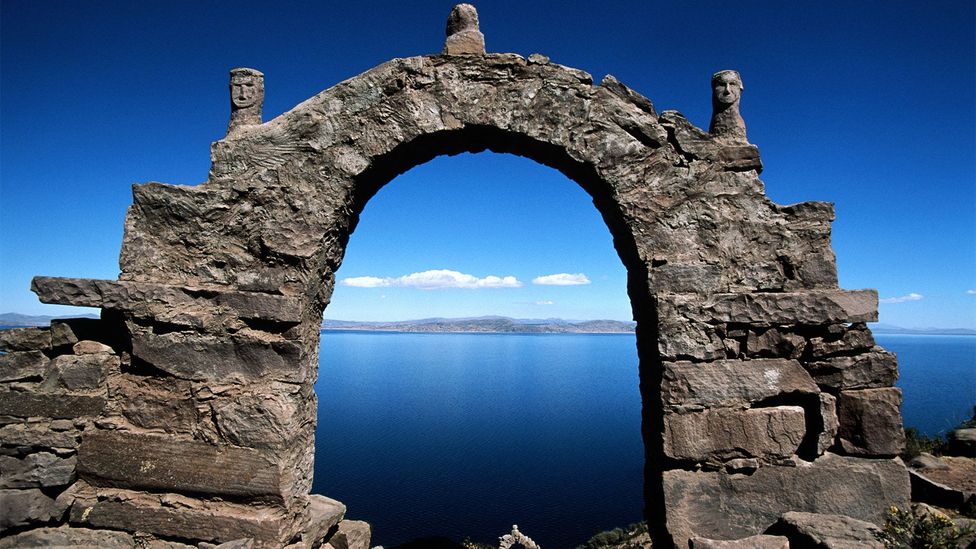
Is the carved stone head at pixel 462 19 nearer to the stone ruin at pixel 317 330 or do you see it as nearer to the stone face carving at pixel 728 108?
the stone ruin at pixel 317 330

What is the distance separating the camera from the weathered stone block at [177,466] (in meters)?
3.38

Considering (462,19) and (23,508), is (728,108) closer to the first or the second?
(462,19)

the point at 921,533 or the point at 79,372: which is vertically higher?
the point at 79,372

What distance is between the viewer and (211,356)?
11.6 ft

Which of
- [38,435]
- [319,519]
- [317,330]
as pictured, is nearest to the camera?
[38,435]

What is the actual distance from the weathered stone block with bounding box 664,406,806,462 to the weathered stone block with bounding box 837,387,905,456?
0.37m

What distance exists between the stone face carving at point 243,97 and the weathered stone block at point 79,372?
1.94 metres

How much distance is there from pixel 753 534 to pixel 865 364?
1.40 m

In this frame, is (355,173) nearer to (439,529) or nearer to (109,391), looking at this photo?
(109,391)

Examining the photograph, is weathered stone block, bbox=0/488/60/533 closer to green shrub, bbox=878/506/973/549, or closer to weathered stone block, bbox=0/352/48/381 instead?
weathered stone block, bbox=0/352/48/381

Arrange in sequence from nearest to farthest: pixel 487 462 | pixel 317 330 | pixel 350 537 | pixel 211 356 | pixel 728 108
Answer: pixel 211 356 < pixel 728 108 < pixel 317 330 < pixel 350 537 < pixel 487 462

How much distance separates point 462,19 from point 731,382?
11.0ft

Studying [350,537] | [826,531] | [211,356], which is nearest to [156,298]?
[211,356]

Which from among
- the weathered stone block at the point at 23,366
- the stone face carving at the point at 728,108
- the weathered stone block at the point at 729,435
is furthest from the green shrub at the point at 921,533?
the weathered stone block at the point at 23,366
